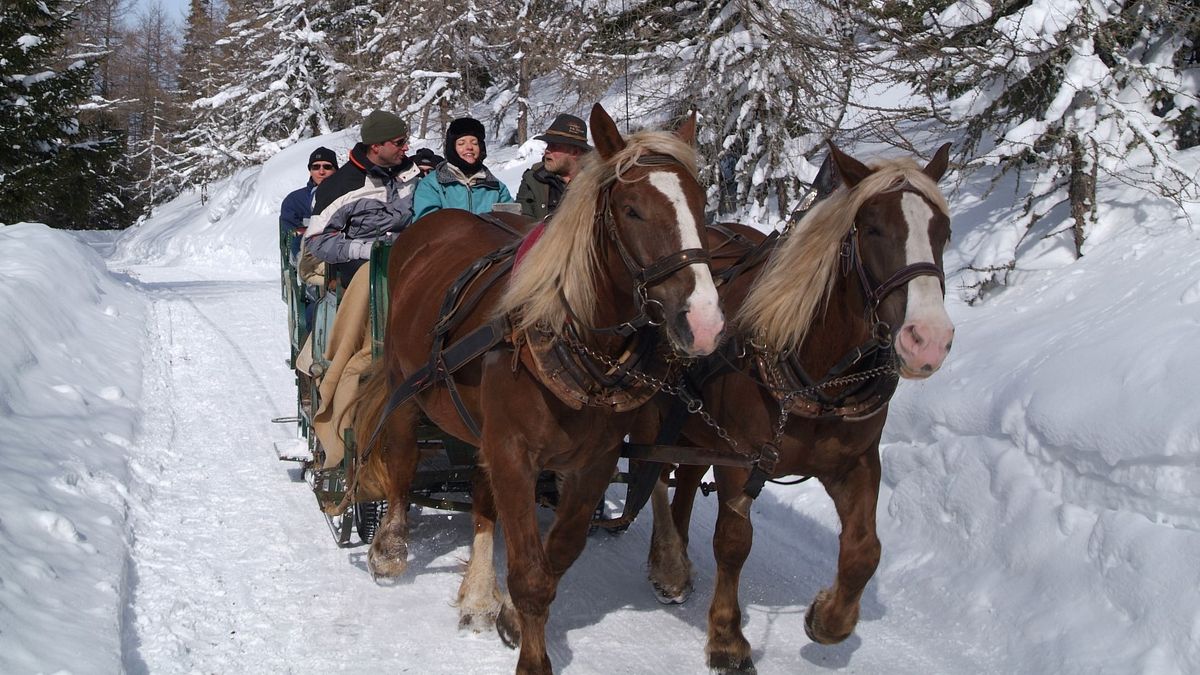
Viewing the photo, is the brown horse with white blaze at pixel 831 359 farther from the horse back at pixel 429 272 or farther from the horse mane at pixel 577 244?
the horse back at pixel 429 272

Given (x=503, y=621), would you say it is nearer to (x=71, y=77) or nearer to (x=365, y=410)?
(x=365, y=410)

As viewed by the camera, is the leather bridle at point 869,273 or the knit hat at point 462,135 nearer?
the leather bridle at point 869,273

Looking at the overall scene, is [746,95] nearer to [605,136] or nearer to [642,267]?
[605,136]

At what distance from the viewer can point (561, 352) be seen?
3621mm

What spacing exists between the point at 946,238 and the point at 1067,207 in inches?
206

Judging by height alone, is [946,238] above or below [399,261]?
above

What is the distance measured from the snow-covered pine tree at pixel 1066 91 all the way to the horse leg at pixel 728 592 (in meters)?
4.02

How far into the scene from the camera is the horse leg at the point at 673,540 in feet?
16.5

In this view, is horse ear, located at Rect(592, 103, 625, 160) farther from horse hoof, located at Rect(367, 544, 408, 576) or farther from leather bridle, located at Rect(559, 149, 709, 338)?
horse hoof, located at Rect(367, 544, 408, 576)

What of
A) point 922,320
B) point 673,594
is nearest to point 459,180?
point 673,594

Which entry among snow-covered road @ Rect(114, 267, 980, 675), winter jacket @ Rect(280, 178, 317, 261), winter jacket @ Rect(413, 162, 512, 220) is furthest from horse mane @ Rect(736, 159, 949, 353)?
winter jacket @ Rect(280, 178, 317, 261)

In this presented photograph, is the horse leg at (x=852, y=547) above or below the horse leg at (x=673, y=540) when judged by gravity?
above

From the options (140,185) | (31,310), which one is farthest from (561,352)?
(140,185)

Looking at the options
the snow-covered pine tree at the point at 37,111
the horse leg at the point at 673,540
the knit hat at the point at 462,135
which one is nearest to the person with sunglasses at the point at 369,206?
the knit hat at the point at 462,135
